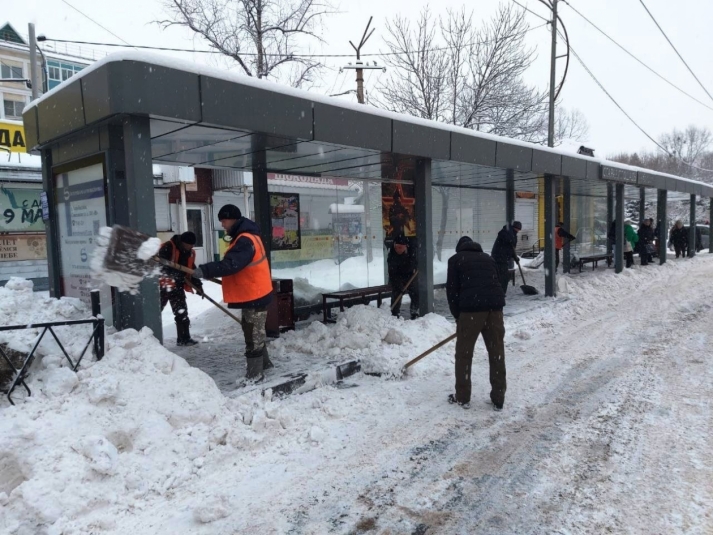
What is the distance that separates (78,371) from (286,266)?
5074mm

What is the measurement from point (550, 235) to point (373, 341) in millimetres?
6519

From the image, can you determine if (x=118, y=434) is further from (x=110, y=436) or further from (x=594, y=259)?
(x=594, y=259)

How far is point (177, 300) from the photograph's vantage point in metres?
7.39

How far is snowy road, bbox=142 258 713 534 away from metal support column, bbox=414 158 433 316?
227 cm

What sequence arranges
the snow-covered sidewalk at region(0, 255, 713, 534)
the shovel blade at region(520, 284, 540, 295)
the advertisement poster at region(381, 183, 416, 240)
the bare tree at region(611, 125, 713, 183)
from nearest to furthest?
the snow-covered sidewalk at region(0, 255, 713, 534), the advertisement poster at region(381, 183, 416, 240), the shovel blade at region(520, 284, 540, 295), the bare tree at region(611, 125, 713, 183)

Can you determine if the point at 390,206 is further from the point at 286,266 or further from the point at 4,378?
the point at 4,378

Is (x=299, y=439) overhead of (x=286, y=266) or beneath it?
beneath

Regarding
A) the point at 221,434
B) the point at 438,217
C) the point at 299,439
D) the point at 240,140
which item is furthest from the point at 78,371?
the point at 438,217

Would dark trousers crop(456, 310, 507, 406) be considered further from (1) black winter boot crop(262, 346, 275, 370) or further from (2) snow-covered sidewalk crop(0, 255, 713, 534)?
(1) black winter boot crop(262, 346, 275, 370)

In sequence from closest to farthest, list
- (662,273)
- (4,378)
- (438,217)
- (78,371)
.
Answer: (4,378) → (78,371) → (438,217) → (662,273)

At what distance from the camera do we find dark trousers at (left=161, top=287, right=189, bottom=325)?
23.7 feet

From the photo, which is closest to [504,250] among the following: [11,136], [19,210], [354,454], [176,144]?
[176,144]

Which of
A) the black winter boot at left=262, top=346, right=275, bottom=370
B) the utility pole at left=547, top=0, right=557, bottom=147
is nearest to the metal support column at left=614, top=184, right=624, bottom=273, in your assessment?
the utility pole at left=547, top=0, right=557, bottom=147

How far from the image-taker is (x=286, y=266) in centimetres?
906
